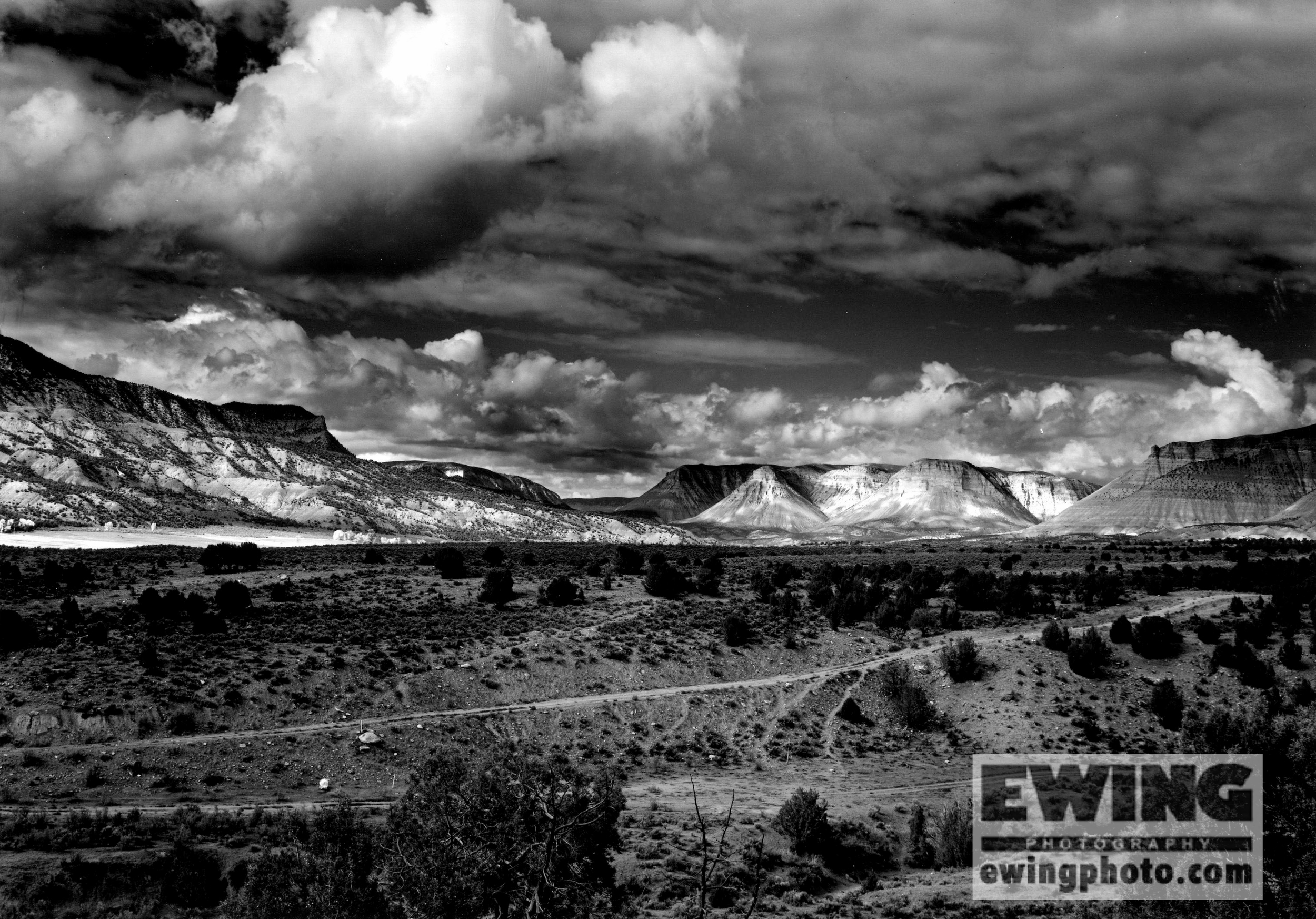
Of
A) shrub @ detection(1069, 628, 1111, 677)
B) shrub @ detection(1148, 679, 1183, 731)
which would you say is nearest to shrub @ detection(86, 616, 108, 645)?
shrub @ detection(1069, 628, 1111, 677)

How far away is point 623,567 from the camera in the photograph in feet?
264

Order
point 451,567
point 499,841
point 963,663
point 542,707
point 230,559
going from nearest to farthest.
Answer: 1. point 499,841
2. point 542,707
3. point 963,663
4. point 451,567
5. point 230,559

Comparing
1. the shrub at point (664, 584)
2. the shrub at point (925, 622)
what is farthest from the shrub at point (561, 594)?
the shrub at point (925, 622)

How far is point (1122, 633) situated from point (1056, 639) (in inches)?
208

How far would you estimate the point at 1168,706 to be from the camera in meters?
44.7

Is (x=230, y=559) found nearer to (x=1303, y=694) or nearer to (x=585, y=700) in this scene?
(x=585, y=700)

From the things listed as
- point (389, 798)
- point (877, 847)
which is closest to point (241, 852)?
point (389, 798)

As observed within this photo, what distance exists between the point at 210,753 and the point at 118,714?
219 inches

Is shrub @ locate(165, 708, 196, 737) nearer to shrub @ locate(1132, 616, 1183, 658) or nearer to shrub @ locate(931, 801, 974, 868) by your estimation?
shrub @ locate(931, 801, 974, 868)

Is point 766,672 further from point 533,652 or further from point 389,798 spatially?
point 389,798

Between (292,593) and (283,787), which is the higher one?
(292,593)

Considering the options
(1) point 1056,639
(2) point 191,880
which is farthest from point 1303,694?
(2) point 191,880

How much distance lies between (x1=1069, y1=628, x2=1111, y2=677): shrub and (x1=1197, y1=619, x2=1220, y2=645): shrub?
8.20 metres

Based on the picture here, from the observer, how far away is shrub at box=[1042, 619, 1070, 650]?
52469 millimetres
